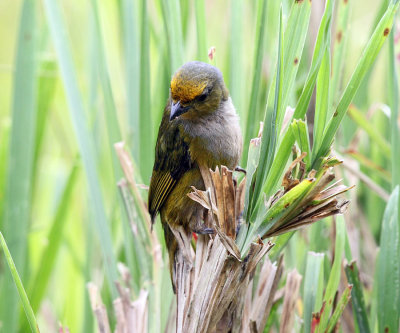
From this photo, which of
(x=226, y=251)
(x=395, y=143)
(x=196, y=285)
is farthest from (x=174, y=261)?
(x=395, y=143)

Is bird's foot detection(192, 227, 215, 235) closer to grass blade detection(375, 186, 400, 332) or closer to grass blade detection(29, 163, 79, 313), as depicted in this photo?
grass blade detection(375, 186, 400, 332)

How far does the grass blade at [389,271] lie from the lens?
158cm

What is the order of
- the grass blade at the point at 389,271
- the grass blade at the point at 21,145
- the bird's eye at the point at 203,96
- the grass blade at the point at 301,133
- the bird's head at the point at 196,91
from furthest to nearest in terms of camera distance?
the grass blade at the point at 21,145 → the bird's eye at the point at 203,96 → the bird's head at the point at 196,91 → the grass blade at the point at 389,271 → the grass blade at the point at 301,133

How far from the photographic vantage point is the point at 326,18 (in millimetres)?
1237

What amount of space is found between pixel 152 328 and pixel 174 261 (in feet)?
0.59

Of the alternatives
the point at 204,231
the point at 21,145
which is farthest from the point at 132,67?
the point at 204,231

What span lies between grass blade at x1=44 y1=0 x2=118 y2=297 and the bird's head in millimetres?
299

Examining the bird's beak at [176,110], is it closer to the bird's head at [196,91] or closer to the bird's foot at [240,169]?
the bird's head at [196,91]

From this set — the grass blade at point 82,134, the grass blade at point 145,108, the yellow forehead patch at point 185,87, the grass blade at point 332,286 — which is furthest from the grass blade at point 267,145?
the grass blade at point 82,134

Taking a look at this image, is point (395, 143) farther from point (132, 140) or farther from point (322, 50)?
point (132, 140)

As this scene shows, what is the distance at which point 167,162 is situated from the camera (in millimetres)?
1929

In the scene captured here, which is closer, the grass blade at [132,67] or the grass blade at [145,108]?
the grass blade at [145,108]

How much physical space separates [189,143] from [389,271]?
0.66 meters

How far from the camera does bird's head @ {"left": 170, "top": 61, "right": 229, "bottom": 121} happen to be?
1.70m
